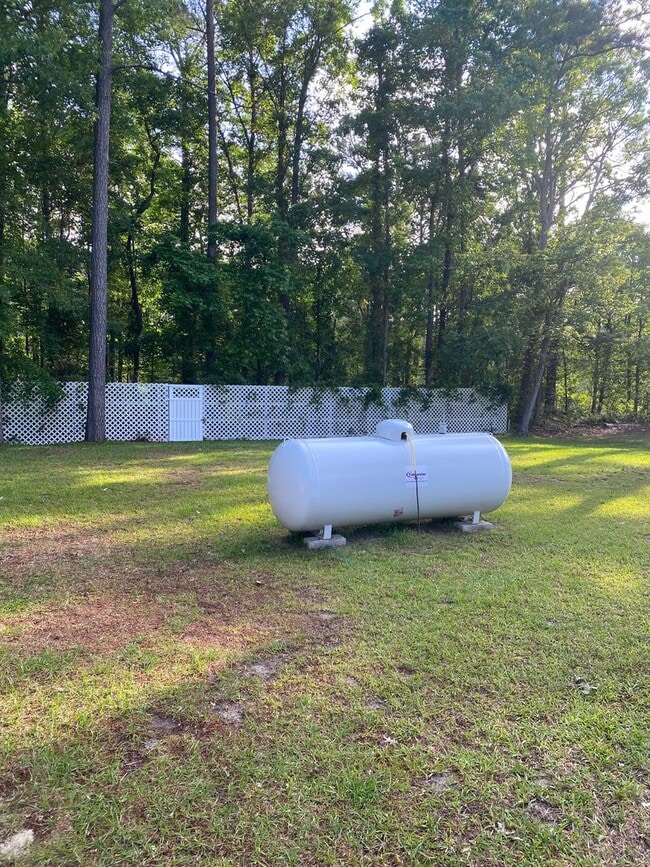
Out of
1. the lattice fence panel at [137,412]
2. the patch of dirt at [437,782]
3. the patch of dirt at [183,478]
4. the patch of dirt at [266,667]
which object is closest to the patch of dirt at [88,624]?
the patch of dirt at [266,667]

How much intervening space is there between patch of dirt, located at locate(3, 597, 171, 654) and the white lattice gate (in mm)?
9599

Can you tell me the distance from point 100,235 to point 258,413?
18.0ft

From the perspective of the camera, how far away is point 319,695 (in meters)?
2.23

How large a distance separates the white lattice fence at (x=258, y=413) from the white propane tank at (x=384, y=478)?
28.7 feet

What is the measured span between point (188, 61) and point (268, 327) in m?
10.5

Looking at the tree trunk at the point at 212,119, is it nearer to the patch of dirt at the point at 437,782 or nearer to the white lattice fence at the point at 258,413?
the white lattice fence at the point at 258,413

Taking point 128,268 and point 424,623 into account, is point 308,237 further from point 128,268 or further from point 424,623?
point 424,623

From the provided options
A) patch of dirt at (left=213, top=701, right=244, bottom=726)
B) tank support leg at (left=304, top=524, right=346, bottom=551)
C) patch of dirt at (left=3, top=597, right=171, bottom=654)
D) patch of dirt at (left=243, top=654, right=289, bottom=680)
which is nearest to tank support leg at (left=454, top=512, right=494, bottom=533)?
tank support leg at (left=304, top=524, right=346, bottom=551)

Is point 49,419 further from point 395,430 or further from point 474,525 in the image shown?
point 474,525

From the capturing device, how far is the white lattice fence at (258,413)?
36.9 ft

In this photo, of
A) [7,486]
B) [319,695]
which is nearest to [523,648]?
[319,695]

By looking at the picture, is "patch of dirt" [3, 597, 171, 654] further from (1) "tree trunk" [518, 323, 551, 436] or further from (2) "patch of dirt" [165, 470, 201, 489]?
(1) "tree trunk" [518, 323, 551, 436]

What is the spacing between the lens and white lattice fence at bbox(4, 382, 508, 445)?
11.2 m

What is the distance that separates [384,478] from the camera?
4.29 metres
